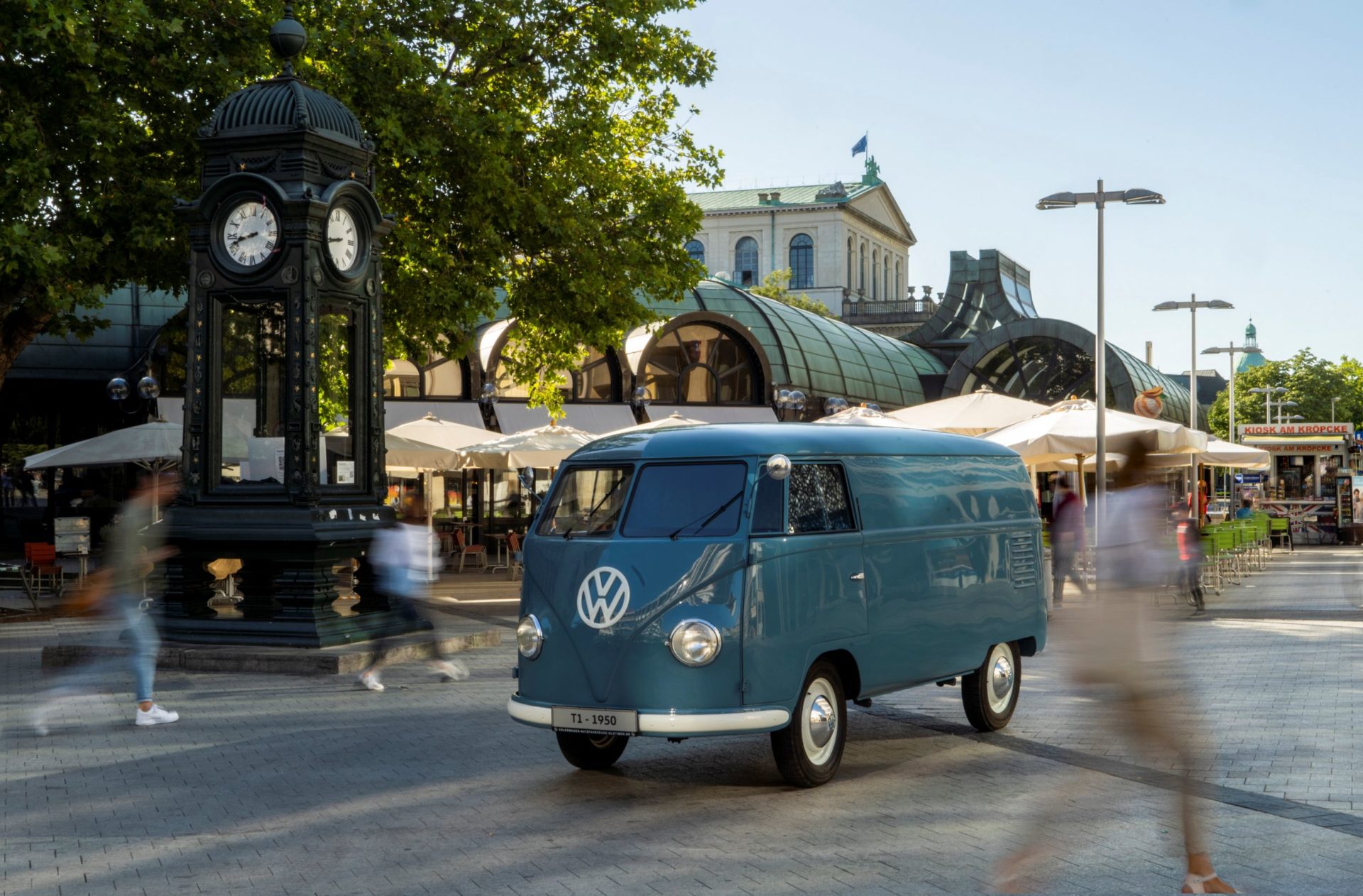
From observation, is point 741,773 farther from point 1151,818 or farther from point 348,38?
point 348,38

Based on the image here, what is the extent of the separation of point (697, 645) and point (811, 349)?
121ft

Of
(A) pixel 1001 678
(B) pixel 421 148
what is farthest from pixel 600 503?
(B) pixel 421 148

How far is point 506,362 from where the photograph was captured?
82.7ft

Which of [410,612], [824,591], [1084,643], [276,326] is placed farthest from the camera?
[276,326]

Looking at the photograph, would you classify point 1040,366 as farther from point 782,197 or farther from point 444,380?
point 782,197

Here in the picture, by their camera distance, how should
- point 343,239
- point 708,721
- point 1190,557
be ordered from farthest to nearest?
point 1190,557
point 343,239
point 708,721

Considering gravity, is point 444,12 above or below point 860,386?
above

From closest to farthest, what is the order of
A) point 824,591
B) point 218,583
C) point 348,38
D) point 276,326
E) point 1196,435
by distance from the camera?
point 824,591 → point 276,326 → point 348,38 → point 218,583 → point 1196,435

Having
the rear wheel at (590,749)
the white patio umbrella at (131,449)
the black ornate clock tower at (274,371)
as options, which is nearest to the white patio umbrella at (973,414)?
the black ornate clock tower at (274,371)

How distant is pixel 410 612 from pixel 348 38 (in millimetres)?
9194

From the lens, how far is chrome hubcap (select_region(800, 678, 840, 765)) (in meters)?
8.47

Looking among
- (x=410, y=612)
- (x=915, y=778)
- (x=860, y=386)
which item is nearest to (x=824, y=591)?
(x=915, y=778)

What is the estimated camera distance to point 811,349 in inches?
1743

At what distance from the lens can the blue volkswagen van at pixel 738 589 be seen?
8.06 meters
